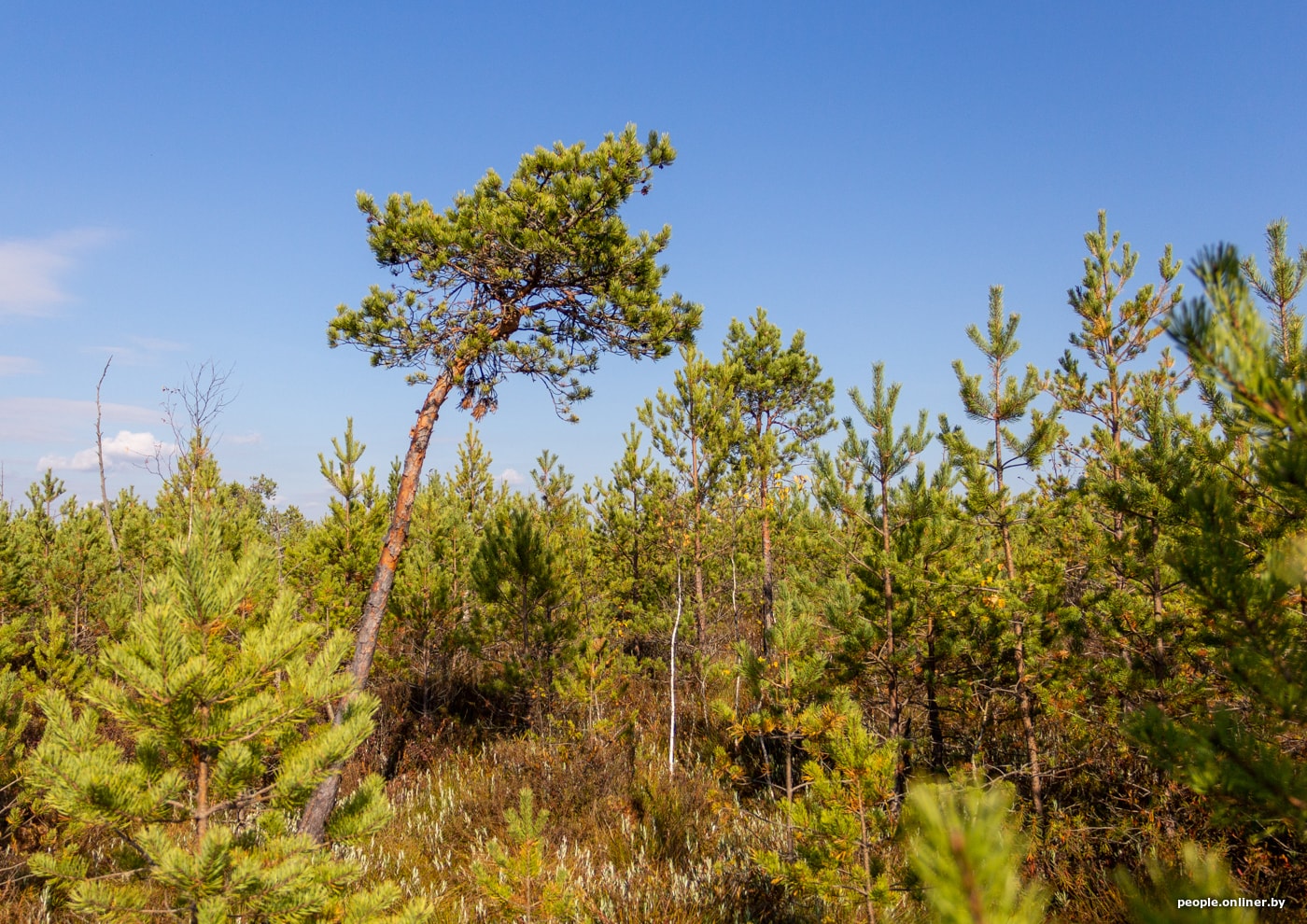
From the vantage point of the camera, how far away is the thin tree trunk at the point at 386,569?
246 inches

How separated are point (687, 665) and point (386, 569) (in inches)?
276

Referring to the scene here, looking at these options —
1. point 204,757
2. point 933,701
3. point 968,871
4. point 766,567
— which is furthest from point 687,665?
point 968,871

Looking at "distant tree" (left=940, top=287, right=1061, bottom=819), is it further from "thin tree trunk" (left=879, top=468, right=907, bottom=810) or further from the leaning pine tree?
the leaning pine tree

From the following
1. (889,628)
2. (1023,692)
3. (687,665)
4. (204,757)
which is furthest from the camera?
(687,665)

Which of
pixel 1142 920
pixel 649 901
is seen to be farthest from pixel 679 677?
pixel 1142 920

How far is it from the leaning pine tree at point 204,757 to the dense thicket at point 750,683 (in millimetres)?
18

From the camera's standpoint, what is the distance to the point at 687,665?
39.5 feet

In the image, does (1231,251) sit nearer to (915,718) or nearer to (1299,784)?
(1299,784)

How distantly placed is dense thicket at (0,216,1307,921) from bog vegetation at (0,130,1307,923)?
0.03 metres

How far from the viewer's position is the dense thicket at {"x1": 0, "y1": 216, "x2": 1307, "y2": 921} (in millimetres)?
2336

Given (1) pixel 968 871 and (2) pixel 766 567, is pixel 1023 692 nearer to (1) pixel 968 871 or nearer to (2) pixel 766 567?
(1) pixel 968 871

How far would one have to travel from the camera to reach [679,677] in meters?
12.2

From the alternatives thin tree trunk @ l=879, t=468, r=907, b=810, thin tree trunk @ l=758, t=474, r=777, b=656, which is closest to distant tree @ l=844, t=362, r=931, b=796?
thin tree trunk @ l=879, t=468, r=907, b=810

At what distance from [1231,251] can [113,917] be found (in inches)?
176
